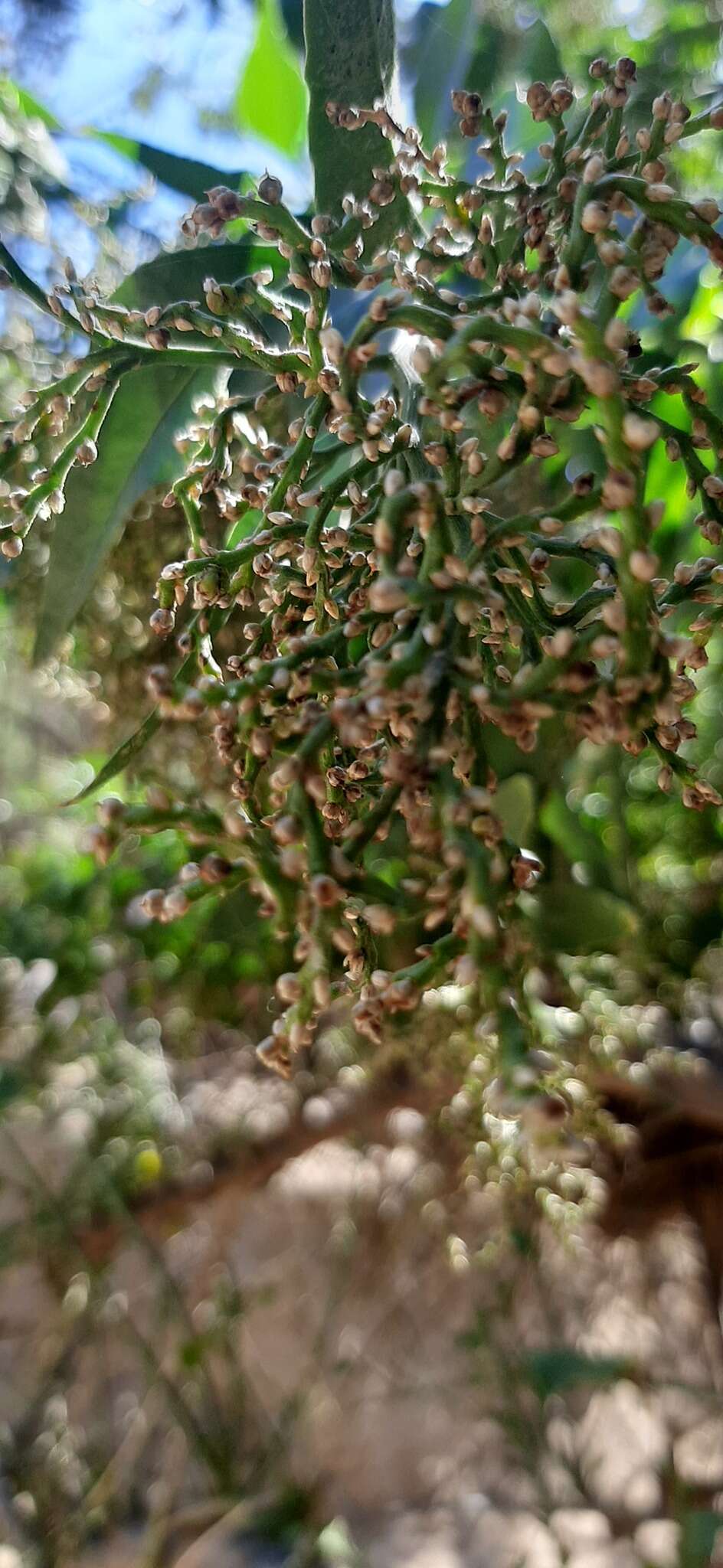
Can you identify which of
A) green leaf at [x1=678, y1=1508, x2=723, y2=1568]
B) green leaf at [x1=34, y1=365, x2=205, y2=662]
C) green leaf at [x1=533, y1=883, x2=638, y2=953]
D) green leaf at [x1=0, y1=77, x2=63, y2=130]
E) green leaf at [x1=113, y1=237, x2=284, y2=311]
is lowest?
green leaf at [x1=678, y1=1508, x2=723, y2=1568]

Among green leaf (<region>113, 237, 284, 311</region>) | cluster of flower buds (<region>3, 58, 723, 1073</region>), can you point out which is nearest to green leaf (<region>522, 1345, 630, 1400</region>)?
cluster of flower buds (<region>3, 58, 723, 1073</region>)

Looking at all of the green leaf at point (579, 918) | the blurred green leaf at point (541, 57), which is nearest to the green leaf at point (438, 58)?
the blurred green leaf at point (541, 57)

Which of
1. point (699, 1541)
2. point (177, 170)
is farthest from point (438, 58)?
point (699, 1541)

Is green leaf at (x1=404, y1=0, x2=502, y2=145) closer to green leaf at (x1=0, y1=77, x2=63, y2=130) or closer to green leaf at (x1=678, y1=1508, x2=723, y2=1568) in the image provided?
green leaf at (x1=0, y1=77, x2=63, y2=130)

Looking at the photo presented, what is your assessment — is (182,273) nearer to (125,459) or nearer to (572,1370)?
(125,459)

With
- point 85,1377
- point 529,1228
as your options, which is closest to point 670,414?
point 529,1228
